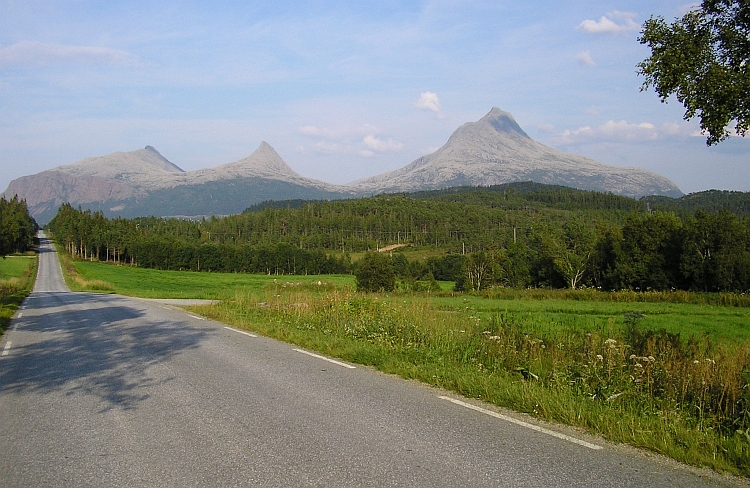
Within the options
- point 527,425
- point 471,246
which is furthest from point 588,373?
point 471,246

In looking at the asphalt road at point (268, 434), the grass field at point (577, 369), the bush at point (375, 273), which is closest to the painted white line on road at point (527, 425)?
the asphalt road at point (268, 434)

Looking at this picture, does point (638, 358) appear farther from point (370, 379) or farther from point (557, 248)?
point (557, 248)

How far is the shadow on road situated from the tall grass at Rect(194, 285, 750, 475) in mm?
3344

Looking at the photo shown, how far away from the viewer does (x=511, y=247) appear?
384 ft

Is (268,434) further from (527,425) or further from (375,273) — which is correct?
(375,273)

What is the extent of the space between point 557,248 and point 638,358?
9155 centimetres

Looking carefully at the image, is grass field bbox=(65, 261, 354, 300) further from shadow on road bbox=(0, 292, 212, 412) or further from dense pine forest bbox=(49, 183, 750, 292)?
dense pine forest bbox=(49, 183, 750, 292)

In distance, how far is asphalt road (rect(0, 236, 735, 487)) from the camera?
5.19 meters

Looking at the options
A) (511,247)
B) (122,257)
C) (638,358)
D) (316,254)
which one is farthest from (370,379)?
(122,257)

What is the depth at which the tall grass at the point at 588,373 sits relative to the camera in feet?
20.6

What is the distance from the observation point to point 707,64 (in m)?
9.99

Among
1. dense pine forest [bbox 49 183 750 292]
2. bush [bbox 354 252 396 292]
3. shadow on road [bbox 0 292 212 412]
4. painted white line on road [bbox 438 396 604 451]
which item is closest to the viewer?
painted white line on road [bbox 438 396 604 451]

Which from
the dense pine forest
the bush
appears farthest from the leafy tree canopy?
the bush

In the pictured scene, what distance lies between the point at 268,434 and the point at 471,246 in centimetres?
16022
